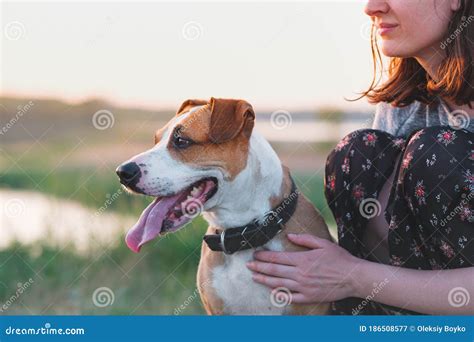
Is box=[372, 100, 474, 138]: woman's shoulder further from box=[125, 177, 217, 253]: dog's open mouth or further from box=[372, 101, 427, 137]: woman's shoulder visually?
box=[125, 177, 217, 253]: dog's open mouth

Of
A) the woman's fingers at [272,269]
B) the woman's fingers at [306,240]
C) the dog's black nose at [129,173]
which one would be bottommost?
the woman's fingers at [272,269]

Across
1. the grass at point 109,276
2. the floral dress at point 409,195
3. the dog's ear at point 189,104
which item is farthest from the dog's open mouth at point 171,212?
the grass at point 109,276

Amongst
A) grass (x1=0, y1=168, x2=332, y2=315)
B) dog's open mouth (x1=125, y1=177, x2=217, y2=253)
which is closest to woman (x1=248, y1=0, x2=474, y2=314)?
dog's open mouth (x1=125, y1=177, x2=217, y2=253)

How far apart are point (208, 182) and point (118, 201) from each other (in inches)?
100.0

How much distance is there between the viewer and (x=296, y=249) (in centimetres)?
290

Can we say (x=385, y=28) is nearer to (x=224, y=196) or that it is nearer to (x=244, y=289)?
(x=224, y=196)

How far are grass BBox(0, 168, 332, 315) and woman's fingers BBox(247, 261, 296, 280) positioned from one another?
1153 mm

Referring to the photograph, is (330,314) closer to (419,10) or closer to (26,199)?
(419,10)

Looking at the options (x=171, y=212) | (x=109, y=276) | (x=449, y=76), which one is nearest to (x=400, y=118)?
(x=449, y=76)

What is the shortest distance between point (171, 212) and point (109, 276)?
5.93 feet

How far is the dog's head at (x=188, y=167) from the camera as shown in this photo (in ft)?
8.89

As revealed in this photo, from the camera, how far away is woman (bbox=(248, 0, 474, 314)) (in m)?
2.66

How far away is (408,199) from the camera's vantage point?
274 cm

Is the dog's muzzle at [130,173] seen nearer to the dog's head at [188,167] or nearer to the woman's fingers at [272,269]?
the dog's head at [188,167]
